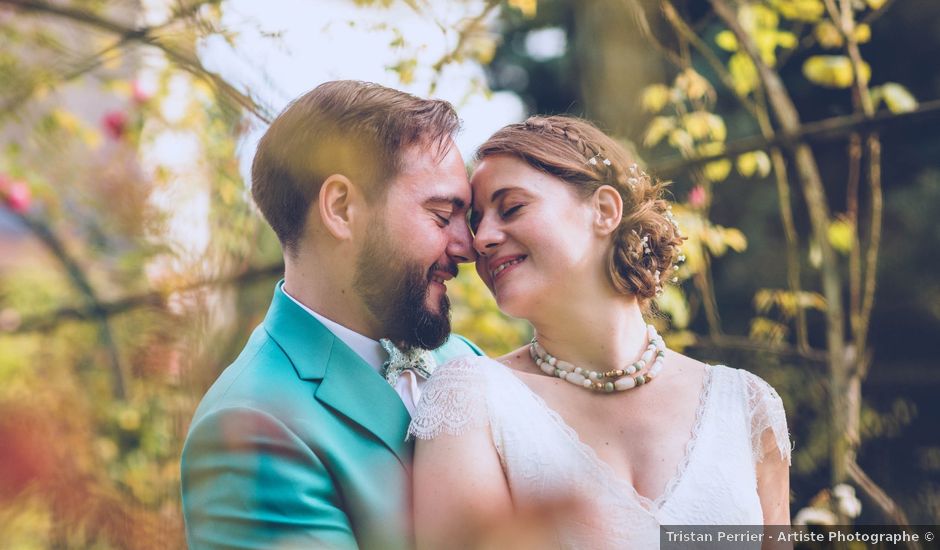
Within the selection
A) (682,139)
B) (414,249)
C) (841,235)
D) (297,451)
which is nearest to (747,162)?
(682,139)

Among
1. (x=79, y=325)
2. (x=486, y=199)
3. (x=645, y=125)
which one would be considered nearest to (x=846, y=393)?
(x=645, y=125)

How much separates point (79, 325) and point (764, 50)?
3.25 m

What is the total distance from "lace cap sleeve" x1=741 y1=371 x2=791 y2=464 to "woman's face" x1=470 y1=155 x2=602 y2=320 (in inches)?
24.2

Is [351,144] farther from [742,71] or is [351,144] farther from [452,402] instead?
[742,71]

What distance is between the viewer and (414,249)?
2.34m

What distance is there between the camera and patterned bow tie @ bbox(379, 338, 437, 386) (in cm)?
231

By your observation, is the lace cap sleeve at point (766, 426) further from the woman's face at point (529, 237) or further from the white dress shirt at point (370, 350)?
the white dress shirt at point (370, 350)

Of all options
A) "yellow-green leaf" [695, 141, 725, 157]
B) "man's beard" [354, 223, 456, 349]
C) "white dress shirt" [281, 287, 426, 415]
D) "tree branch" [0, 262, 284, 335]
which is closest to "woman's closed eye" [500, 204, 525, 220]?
"man's beard" [354, 223, 456, 349]

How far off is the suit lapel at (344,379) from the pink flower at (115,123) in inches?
46.6

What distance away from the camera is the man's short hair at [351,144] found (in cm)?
233

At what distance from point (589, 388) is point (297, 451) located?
829 millimetres

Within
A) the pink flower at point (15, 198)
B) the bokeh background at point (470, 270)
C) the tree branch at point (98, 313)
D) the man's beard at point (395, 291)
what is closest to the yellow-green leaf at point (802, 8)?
the bokeh background at point (470, 270)

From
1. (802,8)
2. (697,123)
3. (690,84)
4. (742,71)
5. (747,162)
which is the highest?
(802,8)

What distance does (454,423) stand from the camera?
2.04 meters
